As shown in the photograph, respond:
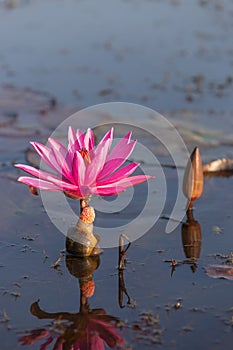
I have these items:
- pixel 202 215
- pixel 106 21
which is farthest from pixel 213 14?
pixel 202 215

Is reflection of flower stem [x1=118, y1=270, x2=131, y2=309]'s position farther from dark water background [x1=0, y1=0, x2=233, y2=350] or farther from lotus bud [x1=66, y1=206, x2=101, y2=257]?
lotus bud [x1=66, y1=206, x2=101, y2=257]

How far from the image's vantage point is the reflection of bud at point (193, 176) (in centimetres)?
326

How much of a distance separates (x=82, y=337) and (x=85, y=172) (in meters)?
0.70

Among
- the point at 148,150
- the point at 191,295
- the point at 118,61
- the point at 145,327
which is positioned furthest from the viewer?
the point at 118,61

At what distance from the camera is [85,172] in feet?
8.34

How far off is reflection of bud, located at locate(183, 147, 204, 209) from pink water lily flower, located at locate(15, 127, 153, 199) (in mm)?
662

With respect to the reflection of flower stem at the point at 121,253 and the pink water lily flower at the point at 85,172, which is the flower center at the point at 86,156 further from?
the reflection of flower stem at the point at 121,253

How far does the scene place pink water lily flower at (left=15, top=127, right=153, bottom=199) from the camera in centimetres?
253

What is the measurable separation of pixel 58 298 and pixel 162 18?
308 inches

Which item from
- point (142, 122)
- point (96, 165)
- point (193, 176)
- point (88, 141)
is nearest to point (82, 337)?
point (96, 165)

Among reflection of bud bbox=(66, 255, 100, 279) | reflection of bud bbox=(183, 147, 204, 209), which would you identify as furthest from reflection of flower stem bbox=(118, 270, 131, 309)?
reflection of bud bbox=(183, 147, 204, 209)

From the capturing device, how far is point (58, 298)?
249 cm

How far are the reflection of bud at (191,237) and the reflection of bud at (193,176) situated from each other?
0.42 ft

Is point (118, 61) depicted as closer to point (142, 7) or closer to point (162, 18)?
point (162, 18)
